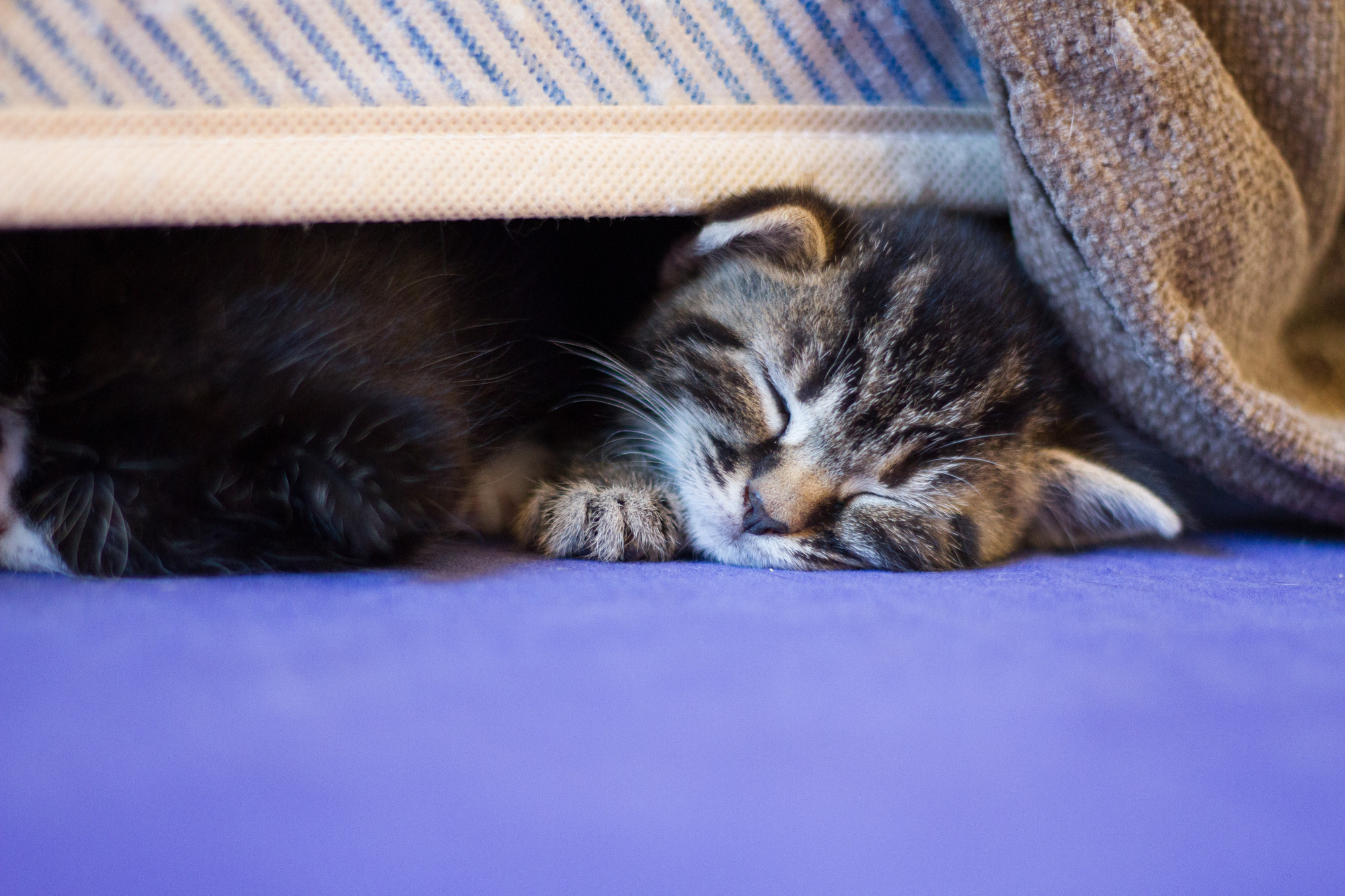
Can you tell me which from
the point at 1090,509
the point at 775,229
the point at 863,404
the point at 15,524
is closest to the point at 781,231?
the point at 775,229

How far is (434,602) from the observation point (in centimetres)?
63

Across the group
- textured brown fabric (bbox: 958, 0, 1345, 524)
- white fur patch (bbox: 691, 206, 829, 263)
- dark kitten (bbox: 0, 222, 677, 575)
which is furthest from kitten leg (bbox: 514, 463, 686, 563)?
textured brown fabric (bbox: 958, 0, 1345, 524)

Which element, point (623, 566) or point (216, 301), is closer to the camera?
point (216, 301)

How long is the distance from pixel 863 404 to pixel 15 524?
0.78 metres

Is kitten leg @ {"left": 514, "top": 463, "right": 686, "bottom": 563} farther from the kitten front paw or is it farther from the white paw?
the white paw

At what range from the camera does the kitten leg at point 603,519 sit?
881mm

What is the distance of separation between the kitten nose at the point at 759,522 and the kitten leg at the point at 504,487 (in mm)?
234

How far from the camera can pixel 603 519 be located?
893 millimetres

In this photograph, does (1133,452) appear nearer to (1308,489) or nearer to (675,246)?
(1308,489)

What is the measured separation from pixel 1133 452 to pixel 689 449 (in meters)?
0.53

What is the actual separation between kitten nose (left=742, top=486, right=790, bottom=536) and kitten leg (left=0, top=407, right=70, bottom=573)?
2.00ft

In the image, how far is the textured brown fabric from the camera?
31.7 inches

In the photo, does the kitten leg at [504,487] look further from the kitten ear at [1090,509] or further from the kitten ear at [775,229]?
the kitten ear at [1090,509]

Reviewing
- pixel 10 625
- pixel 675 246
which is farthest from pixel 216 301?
pixel 675 246
